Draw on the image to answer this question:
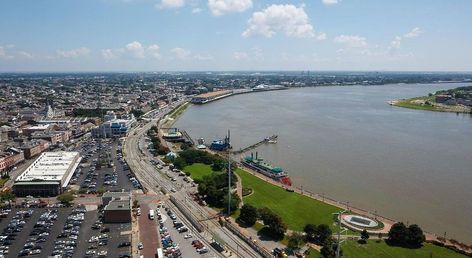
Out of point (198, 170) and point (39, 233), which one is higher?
point (198, 170)

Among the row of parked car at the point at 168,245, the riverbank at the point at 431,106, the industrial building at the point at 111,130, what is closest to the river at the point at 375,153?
the riverbank at the point at 431,106

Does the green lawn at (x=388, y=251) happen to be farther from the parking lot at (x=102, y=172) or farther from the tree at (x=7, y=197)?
the tree at (x=7, y=197)

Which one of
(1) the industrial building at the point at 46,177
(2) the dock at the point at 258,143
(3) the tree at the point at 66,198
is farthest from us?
(2) the dock at the point at 258,143

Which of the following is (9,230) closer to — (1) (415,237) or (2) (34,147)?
(2) (34,147)

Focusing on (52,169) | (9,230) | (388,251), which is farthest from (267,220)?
(52,169)

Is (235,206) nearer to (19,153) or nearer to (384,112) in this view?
(19,153)
